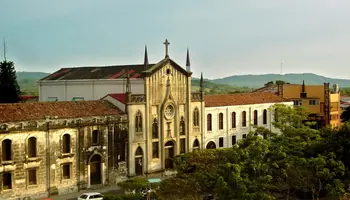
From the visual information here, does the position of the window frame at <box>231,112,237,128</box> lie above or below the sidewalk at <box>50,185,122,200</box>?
above

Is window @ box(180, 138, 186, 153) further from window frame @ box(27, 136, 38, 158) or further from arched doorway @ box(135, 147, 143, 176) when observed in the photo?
window frame @ box(27, 136, 38, 158)

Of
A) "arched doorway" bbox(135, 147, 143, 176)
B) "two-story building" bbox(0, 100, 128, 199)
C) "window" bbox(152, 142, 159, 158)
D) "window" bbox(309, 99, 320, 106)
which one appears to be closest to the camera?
"two-story building" bbox(0, 100, 128, 199)

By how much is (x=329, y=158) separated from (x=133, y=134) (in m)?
18.1

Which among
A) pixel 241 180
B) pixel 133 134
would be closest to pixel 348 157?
pixel 241 180

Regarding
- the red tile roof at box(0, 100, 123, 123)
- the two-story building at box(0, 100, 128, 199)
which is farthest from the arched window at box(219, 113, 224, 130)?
the red tile roof at box(0, 100, 123, 123)

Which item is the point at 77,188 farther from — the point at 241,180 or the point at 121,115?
the point at 241,180

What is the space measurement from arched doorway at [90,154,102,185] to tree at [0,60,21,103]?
22706 millimetres

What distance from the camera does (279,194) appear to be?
38.5 meters

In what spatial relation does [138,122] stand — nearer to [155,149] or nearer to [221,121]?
[155,149]

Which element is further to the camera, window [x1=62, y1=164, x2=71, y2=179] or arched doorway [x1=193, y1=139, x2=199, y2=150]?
arched doorway [x1=193, y1=139, x2=199, y2=150]

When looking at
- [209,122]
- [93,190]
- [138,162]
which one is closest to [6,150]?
[93,190]

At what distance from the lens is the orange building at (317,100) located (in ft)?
221

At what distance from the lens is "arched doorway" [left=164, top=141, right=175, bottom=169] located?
156 feet

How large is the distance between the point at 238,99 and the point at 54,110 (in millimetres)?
24858
